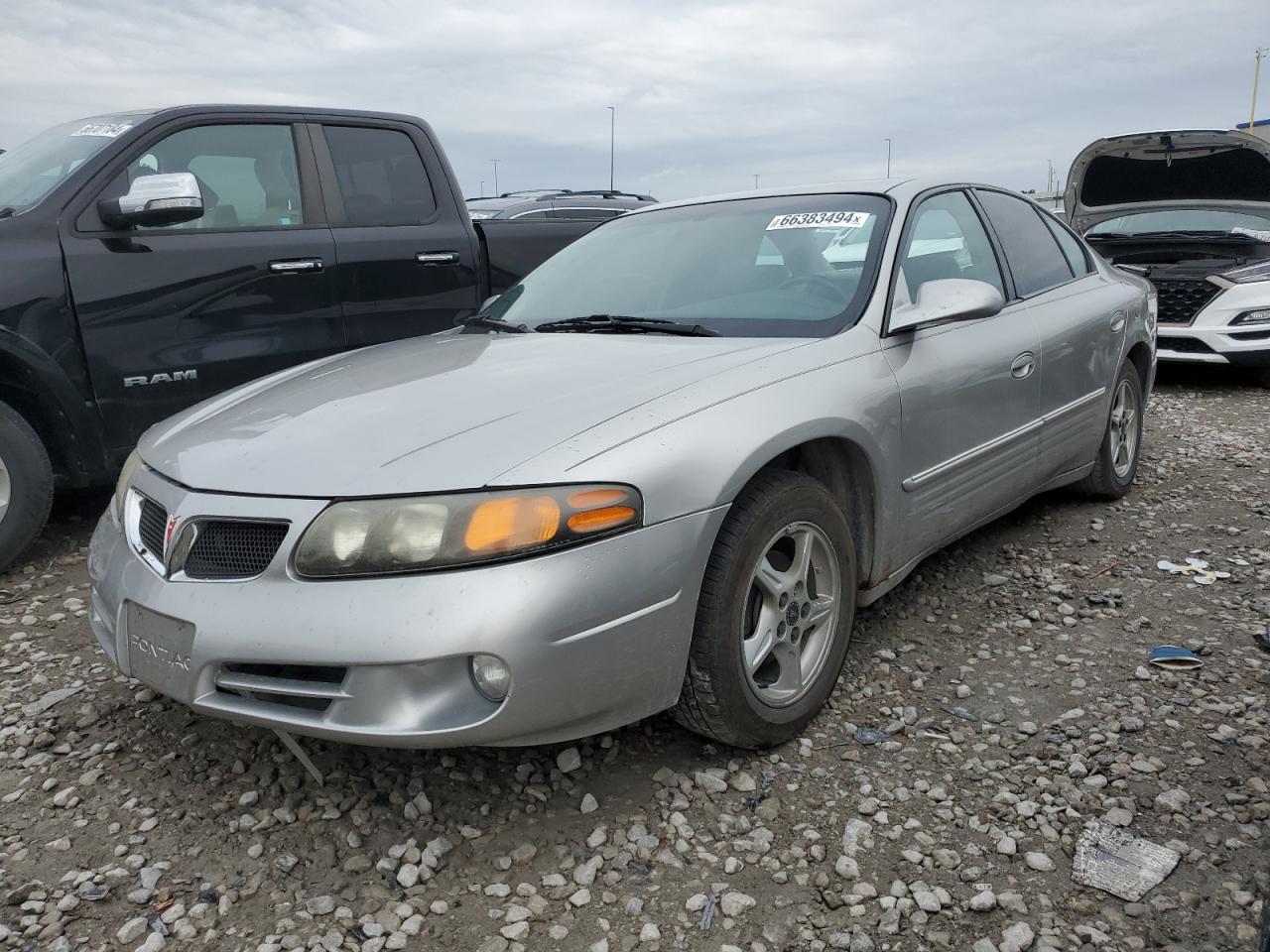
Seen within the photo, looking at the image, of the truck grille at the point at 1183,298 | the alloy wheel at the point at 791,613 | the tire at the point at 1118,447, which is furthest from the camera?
the truck grille at the point at 1183,298

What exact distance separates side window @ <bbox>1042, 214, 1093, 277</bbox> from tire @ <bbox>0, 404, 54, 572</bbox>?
405 cm

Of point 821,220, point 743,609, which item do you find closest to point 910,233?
point 821,220

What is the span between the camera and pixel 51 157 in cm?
421

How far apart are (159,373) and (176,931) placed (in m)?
2.55

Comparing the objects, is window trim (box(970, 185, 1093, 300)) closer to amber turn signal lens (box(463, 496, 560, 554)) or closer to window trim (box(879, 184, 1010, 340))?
window trim (box(879, 184, 1010, 340))

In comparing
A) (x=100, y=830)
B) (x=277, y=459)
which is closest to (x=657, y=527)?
(x=277, y=459)

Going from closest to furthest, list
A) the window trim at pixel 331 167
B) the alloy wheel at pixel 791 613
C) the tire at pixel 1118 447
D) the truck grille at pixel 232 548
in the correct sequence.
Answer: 1. the truck grille at pixel 232 548
2. the alloy wheel at pixel 791 613
3. the tire at pixel 1118 447
4. the window trim at pixel 331 167

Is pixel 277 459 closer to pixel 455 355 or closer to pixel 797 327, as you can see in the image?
pixel 455 355

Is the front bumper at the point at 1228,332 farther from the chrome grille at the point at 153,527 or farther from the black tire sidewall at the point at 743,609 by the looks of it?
the chrome grille at the point at 153,527

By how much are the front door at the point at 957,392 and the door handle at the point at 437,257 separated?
7.80 ft

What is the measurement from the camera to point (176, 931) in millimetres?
2027

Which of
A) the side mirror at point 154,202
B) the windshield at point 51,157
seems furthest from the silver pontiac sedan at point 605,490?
the windshield at point 51,157

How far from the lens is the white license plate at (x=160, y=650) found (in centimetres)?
210

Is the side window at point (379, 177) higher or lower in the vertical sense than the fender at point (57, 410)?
higher
